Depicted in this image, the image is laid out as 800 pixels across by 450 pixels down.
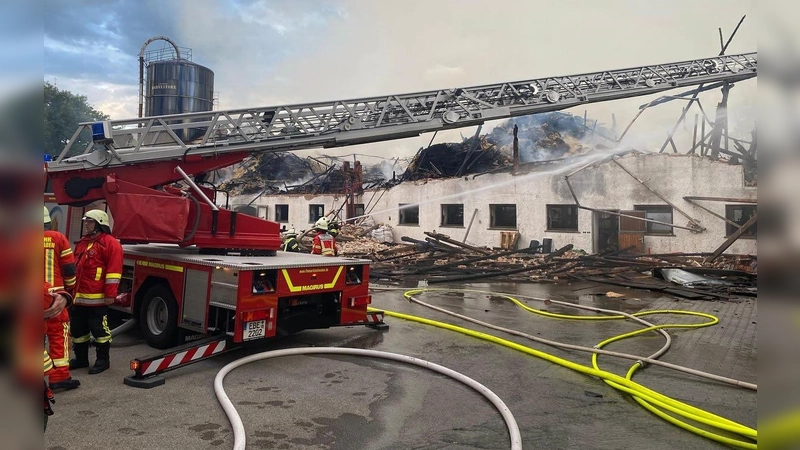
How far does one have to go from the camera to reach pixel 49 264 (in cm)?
355

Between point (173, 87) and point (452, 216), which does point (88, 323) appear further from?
point (173, 87)

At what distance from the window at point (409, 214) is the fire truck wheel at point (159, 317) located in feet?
50.2

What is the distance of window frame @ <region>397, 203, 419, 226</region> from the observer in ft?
68.0

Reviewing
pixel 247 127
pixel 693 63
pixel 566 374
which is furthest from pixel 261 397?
pixel 693 63

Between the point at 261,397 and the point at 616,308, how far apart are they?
7.26 m

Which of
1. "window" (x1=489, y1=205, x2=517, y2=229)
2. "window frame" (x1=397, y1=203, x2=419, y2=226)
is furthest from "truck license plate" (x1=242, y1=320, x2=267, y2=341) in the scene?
"window frame" (x1=397, y1=203, x2=419, y2=226)

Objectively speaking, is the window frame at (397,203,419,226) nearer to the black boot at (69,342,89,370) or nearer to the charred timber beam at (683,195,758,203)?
the charred timber beam at (683,195,758,203)

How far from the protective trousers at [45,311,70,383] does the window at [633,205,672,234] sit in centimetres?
1617

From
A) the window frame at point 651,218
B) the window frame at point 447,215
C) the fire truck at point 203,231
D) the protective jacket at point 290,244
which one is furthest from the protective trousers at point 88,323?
the window frame at point 447,215

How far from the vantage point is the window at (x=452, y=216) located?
777 inches

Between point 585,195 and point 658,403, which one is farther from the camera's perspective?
point 585,195

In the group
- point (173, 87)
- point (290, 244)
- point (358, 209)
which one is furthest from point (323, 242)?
point (173, 87)

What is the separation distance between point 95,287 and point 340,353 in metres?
2.55
